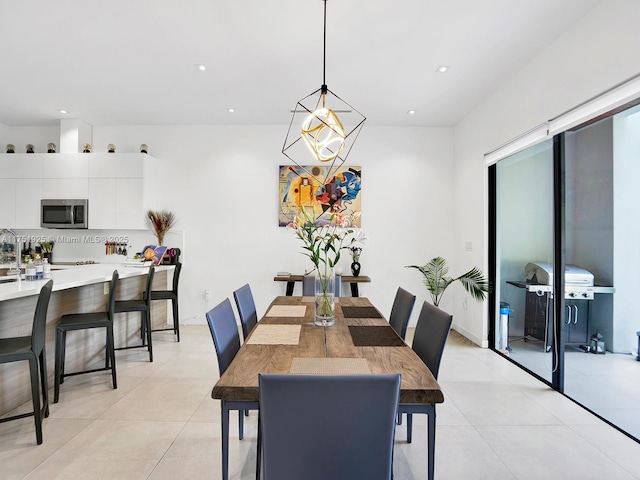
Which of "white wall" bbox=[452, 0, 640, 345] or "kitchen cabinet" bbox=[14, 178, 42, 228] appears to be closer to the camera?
"white wall" bbox=[452, 0, 640, 345]

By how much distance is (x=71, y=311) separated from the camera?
3143mm

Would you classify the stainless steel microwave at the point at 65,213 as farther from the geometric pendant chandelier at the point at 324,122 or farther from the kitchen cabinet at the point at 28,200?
the geometric pendant chandelier at the point at 324,122

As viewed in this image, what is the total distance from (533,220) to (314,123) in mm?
2828

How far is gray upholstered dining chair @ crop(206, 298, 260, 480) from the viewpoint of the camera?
1.57m

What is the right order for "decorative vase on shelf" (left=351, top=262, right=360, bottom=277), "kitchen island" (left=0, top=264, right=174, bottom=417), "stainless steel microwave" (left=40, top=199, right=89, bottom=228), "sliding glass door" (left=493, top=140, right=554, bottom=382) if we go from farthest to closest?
"decorative vase on shelf" (left=351, top=262, right=360, bottom=277), "stainless steel microwave" (left=40, top=199, right=89, bottom=228), "sliding glass door" (left=493, top=140, right=554, bottom=382), "kitchen island" (left=0, top=264, right=174, bottom=417)

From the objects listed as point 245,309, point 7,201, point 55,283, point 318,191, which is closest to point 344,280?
point 318,191

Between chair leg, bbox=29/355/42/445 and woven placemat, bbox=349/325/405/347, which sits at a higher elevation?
woven placemat, bbox=349/325/405/347

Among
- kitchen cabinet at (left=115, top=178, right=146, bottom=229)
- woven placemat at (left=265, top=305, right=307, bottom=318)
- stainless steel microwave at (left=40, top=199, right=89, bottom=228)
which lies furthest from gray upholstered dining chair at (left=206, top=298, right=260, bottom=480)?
stainless steel microwave at (left=40, top=199, right=89, bottom=228)

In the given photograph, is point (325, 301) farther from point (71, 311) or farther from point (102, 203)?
point (102, 203)

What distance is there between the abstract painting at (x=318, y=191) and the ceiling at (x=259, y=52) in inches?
34.1

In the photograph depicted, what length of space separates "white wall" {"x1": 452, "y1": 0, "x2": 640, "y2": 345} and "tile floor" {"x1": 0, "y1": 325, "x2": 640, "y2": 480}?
66.3 inches

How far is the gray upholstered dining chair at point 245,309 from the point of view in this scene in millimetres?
2506

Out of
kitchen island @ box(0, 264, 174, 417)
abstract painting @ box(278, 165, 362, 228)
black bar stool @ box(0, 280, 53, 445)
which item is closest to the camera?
black bar stool @ box(0, 280, 53, 445)

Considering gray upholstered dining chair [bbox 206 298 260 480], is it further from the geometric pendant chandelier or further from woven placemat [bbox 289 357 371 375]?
the geometric pendant chandelier
